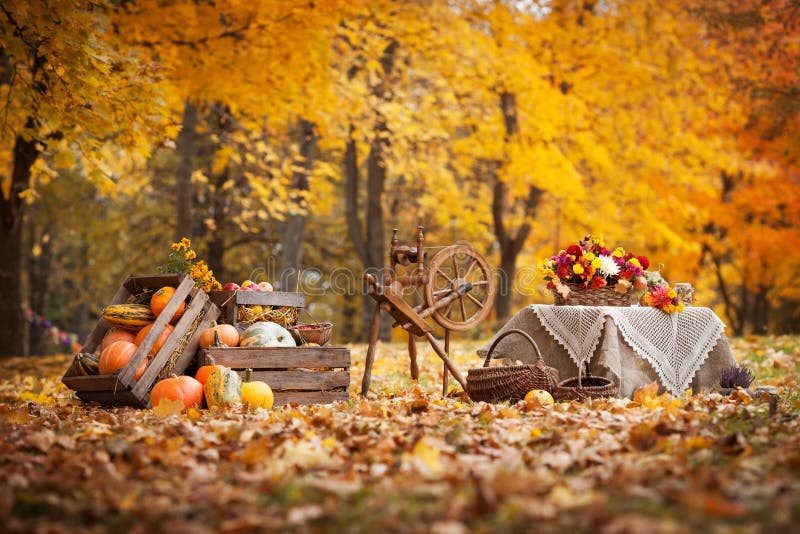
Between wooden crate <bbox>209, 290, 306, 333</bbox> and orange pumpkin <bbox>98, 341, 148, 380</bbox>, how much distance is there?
2.95ft

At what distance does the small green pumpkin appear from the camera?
18.2ft

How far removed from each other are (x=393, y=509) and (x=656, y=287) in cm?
485

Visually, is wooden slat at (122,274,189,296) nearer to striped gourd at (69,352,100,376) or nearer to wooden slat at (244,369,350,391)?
striped gourd at (69,352,100,376)

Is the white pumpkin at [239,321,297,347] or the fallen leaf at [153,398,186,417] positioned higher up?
the white pumpkin at [239,321,297,347]

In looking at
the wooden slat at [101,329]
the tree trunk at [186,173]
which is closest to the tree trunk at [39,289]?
the tree trunk at [186,173]

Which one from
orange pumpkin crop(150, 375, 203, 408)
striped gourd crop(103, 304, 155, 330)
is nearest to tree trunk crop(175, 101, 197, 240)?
striped gourd crop(103, 304, 155, 330)

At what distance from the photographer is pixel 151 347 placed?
5848mm

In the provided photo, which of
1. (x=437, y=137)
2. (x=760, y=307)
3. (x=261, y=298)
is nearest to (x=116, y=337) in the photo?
(x=261, y=298)

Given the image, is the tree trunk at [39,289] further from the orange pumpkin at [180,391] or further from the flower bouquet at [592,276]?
the flower bouquet at [592,276]

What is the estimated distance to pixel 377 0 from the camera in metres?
11.4

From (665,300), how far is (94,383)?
464cm

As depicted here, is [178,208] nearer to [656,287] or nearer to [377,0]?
[377,0]

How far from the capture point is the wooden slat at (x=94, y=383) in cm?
568

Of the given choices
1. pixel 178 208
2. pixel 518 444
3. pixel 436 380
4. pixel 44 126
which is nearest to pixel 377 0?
pixel 178 208
